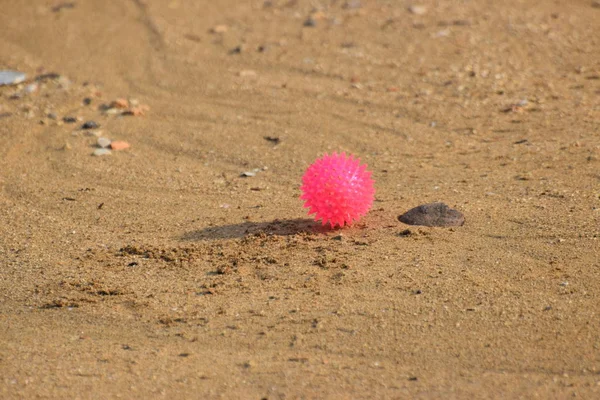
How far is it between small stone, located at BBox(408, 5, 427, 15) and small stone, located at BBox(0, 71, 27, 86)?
388cm

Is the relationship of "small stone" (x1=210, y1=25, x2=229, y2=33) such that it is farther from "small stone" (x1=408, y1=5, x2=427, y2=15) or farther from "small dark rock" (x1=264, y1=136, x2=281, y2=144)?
"small dark rock" (x1=264, y1=136, x2=281, y2=144)

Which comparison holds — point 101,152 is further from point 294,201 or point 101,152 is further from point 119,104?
point 294,201

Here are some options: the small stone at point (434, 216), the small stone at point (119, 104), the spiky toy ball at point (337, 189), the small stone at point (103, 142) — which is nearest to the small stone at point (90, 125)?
the small stone at point (103, 142)

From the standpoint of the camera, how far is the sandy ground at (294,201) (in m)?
3.44

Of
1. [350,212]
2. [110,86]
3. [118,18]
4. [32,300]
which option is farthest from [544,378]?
[118,18]

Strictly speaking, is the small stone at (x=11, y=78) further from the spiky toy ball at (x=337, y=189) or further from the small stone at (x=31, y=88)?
the spiky toy ball at (x=337, y=189)

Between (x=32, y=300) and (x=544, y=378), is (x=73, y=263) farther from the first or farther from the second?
(x=544, y=378)

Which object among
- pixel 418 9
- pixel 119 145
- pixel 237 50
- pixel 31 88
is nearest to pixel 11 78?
pixel 31 88

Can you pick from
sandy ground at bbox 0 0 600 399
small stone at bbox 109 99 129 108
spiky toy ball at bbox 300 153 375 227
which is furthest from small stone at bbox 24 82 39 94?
spiky toy ball at bbox 300 153 375 227

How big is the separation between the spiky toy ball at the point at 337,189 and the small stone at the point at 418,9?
441 cm

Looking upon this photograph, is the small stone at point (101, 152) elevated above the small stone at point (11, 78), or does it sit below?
below

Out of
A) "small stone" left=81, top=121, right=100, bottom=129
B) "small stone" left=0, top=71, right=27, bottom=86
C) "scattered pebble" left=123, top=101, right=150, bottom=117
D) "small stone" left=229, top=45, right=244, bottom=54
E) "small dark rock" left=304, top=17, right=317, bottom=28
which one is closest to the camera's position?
"small stone" left=81, top=121, right=100, bottom=129

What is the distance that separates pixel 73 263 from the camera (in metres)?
4.39

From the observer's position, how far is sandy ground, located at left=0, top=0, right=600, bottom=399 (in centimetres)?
344
